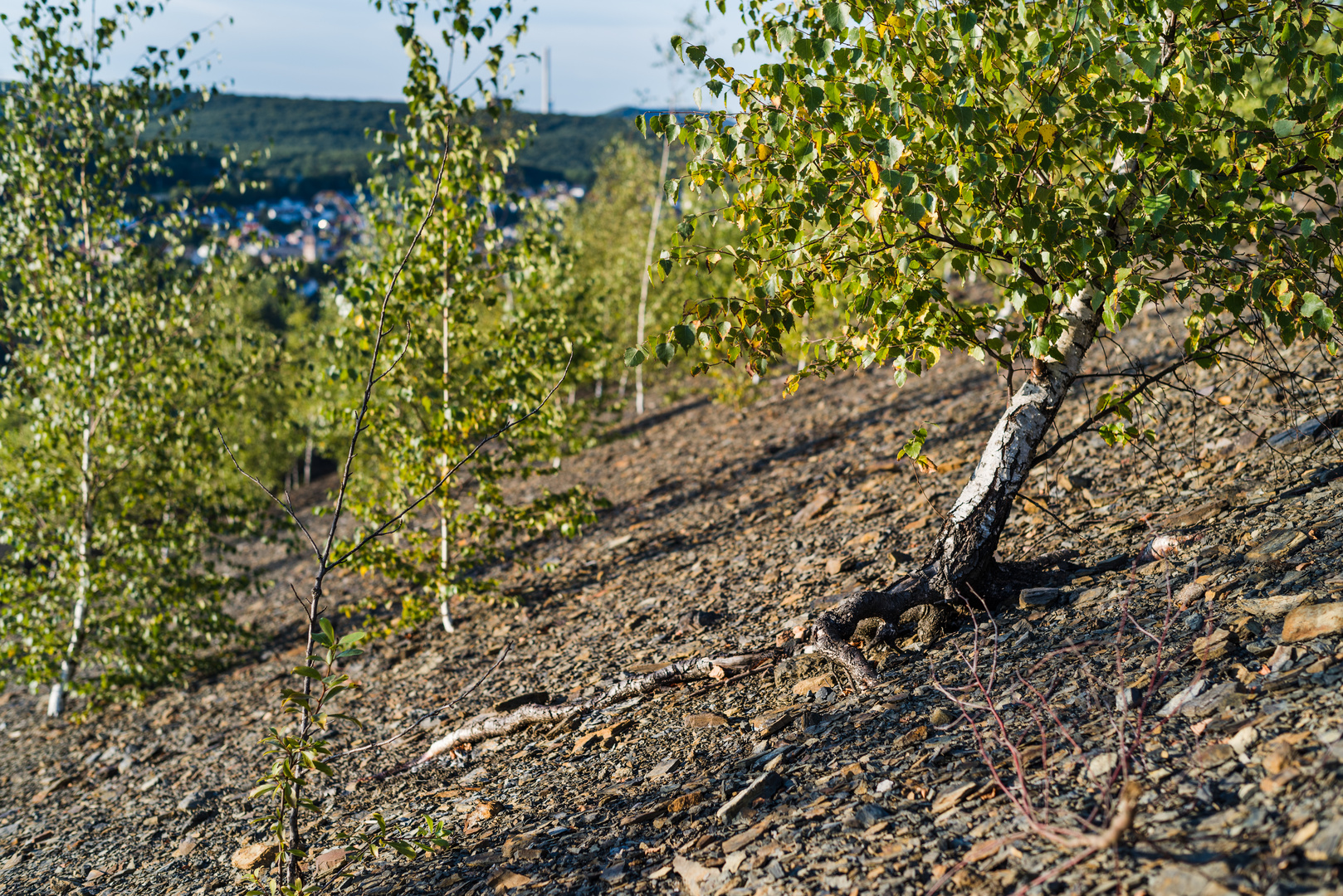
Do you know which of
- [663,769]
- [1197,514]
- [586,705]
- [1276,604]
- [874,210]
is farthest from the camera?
[586,705]

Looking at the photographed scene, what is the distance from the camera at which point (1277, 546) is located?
185 inches

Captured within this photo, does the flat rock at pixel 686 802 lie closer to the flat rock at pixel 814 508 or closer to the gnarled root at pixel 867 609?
the gnarled root at pixel 867 609

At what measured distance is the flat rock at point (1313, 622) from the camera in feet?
12.0

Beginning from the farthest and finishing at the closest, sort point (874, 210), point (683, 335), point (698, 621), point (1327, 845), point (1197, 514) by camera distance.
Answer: point (698, 621)
point (1197, 514)
point (683, 335)
point (874, 210)
point (1327, 845)

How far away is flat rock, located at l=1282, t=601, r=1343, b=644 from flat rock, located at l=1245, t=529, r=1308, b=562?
849 millimetres

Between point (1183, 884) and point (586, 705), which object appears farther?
point (586, 705)

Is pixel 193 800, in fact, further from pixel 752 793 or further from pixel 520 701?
pixel 752 793

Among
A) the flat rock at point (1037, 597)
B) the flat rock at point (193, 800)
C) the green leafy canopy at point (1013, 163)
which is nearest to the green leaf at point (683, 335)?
the green leafy canopy at point (1013, 163)

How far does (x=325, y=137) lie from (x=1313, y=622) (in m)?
211

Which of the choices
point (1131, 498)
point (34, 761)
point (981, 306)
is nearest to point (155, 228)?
point (34, 761)

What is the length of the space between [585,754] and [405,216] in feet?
18.0

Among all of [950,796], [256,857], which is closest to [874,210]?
[950,796]

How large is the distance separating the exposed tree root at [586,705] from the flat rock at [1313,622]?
109 inches

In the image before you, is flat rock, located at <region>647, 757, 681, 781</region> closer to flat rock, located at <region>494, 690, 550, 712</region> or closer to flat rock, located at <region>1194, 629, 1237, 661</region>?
flat rock, located at <region>494, 690, 550, 712</region>
